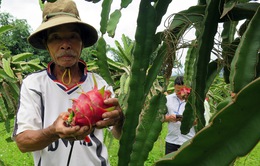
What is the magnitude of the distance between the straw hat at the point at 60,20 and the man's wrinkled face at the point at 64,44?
0.04m

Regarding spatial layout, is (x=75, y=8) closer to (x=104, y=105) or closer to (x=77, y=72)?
(x=77, y=72)

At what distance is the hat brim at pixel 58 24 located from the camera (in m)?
1.33

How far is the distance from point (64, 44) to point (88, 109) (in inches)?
15.7

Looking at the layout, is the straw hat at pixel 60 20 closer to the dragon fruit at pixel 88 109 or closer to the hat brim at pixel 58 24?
the hat brim at pixel 58 24

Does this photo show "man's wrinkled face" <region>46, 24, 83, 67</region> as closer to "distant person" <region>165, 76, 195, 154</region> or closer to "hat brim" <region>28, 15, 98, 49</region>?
"hat brim" <region>28, 15, 98, 49</region>

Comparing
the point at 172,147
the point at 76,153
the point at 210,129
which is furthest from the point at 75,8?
the point at 172,147

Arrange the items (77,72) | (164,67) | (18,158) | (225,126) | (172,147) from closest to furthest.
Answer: (225,126) → (164,67) → (77,72) → (172,147) → (18,158)

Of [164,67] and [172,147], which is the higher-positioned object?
[164,67]

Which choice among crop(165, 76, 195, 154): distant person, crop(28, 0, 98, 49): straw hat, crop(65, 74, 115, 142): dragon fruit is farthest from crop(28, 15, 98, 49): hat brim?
crop(165, 76, 195, 154): distant person

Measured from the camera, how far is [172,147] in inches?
127

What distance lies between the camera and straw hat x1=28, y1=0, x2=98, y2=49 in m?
1.35

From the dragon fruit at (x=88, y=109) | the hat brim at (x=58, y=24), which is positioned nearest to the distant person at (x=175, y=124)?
the hat brim at (x=58, y=24)

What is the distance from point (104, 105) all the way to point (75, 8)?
22.9 inches

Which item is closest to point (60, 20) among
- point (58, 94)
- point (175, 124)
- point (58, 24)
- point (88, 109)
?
point (58, 24)
